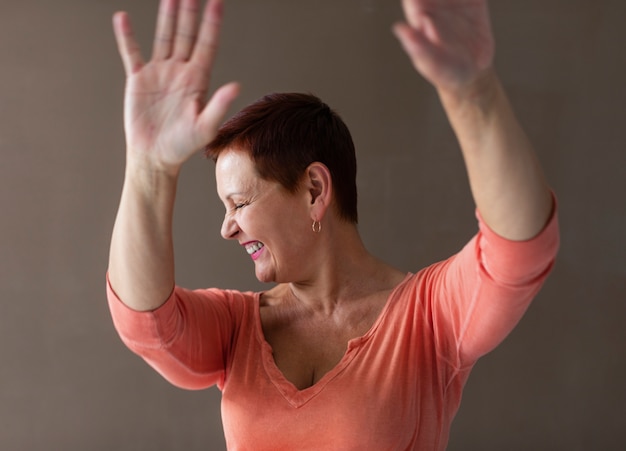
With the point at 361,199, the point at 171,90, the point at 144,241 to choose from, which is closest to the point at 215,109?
the point at 171,90

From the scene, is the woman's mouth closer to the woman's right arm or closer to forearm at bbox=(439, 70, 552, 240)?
the woman's right arm

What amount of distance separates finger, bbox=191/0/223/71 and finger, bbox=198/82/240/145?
2.1 inches

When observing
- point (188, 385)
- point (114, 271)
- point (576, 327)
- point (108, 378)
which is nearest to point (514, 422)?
point (576, 327)

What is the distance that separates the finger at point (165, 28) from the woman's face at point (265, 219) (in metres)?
0.31

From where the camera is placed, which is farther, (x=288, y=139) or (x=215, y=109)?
Result: (x=288, y=139)

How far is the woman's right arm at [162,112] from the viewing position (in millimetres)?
1054

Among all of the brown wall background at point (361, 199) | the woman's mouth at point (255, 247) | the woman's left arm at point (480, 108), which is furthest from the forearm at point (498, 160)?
the brown wall background at point (361, 199)

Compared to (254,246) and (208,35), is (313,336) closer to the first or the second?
(254,246)

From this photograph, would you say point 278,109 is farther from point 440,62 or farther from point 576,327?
point 576,327

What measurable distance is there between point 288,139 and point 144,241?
0.34 metres

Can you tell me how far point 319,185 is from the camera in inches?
55.1

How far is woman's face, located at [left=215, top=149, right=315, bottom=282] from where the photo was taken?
1360 millimetres

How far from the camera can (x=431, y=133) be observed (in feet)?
8.68

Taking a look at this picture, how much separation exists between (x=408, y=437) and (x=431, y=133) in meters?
1.55
